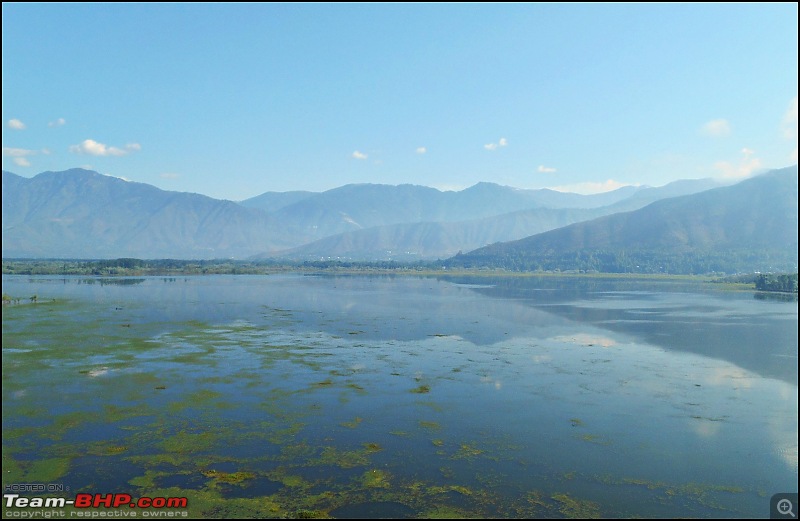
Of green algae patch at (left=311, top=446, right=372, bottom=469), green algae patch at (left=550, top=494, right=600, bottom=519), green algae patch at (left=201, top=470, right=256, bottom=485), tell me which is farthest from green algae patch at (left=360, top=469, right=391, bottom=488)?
green algae patch at (left=550, top=494, right=600, bottom=519)

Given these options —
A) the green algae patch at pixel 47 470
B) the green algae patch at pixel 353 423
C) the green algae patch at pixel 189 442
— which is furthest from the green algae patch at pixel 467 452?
the green algae patch at pixel 47 470

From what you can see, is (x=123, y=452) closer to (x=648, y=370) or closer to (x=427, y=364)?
(x=427, y=364)

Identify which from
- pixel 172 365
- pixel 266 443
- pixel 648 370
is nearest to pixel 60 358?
pixel 172 365

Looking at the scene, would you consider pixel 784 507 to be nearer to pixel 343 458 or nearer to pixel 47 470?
pixel 343 458

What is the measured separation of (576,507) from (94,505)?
A: 50.3 feet

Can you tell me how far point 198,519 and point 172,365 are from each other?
23049 mm

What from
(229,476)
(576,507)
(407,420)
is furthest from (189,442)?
(576,507)

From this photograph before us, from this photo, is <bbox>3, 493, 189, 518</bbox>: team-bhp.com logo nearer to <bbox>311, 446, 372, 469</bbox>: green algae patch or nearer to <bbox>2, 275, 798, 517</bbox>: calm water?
<bbox>2, 275, 798, 517</bbox>: calm water

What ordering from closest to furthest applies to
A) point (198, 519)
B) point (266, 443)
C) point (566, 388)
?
point (198, 519) → point (266, 443) → point (566, 388)

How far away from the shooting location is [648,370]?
3700 centimetres

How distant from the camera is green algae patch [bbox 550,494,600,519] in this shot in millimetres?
16500

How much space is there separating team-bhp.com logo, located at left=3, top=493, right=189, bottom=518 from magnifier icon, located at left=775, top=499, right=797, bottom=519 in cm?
1863

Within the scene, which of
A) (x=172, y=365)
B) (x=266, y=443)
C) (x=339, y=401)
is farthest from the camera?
(x=172, y=365)

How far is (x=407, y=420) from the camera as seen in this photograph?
25.3 meters
